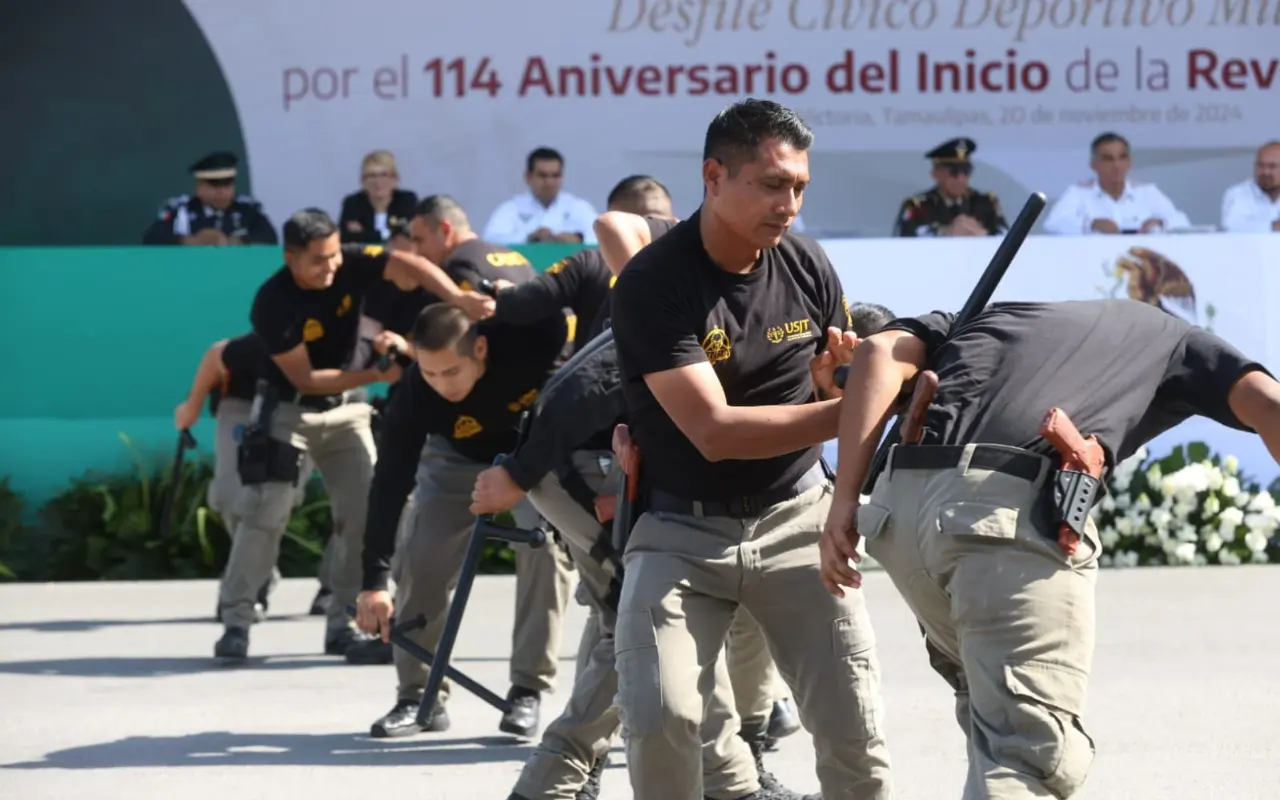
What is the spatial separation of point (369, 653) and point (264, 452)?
1.01 metres

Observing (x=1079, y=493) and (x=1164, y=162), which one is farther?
(x=1164, y=162)

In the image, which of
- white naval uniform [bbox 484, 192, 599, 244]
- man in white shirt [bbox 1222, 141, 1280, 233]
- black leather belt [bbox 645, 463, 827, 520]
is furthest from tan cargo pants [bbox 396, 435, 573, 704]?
man in white shirt [bbox 1222, 141, 1280, 233]

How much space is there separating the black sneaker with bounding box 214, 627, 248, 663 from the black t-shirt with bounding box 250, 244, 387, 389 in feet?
3.67

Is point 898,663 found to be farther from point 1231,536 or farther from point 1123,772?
point 1231,536

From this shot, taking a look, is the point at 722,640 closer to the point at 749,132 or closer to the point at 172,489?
the point at 749,132

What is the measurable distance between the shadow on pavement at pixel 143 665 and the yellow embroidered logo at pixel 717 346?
Answer: 14.4ft

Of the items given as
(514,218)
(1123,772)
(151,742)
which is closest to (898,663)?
(1123,772)

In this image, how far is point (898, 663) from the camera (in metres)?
8.10

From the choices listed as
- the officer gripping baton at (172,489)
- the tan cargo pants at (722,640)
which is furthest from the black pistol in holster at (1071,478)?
the officer gripping baton at (172,489)

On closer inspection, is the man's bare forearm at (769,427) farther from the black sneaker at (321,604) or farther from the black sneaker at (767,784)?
the black sneaker at (321,604)

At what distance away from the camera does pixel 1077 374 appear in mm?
3926

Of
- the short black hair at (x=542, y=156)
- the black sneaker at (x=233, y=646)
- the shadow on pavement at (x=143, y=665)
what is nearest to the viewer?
the shadow on pavement at (x=143, y=665)

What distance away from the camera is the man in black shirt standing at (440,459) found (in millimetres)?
6516

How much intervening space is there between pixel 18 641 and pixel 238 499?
4.16 feet
